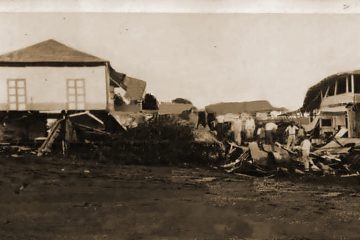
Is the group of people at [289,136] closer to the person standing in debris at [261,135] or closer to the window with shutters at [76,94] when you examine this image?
the person standing in debris at [261,135]

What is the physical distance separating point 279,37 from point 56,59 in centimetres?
136

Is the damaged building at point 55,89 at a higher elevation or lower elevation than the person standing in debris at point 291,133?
higher

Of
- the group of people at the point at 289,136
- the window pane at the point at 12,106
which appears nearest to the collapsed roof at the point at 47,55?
the window pane at the point at 12,106

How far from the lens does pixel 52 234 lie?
7.47 feet

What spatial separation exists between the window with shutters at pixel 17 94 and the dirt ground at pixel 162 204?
321mm

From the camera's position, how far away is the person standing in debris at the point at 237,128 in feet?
8.48

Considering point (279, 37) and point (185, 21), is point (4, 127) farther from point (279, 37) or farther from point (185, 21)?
point (279, 37)

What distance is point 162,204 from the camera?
8.03 feet

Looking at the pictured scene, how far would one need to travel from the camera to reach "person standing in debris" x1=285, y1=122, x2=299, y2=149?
8.95 ft

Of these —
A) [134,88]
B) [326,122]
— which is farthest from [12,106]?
[326,122]

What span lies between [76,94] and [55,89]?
0.41 feet

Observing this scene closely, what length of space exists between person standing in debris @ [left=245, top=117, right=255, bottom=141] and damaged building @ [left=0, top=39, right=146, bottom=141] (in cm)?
67

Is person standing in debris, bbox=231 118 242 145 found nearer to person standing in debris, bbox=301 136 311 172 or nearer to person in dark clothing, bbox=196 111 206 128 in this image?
person in dark clothing, bbox=196 111 206 128

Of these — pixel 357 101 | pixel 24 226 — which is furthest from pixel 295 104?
pixel 24 226
